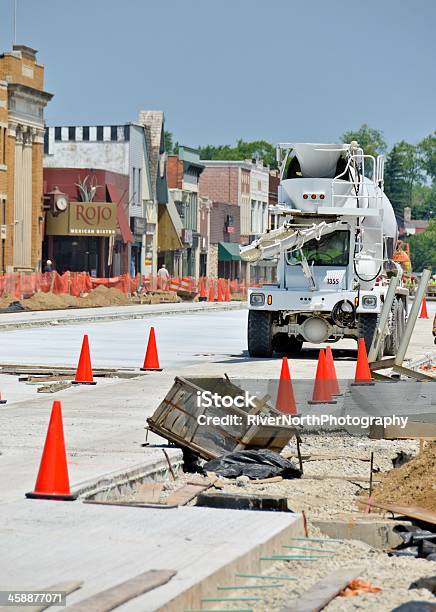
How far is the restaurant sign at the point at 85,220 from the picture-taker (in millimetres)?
73438

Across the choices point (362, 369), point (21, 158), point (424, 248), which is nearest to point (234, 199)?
point (21, 158)

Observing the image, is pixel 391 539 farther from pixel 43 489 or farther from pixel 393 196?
pixel 393 196

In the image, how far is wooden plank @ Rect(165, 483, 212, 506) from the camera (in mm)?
10031

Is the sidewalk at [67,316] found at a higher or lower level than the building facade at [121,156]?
lower

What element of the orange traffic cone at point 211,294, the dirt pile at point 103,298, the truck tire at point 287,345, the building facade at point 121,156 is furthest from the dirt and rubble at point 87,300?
the truck tire at point 287,345

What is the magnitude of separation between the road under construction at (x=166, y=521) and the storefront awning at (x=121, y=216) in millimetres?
60254

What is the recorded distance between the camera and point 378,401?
51.2ft

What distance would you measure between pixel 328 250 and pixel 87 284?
Result: 37.7 meters

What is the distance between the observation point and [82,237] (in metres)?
77.1

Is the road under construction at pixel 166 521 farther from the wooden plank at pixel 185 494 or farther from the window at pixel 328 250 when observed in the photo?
the window at pixel 328 250

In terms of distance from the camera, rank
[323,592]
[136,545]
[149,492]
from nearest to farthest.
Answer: [323,592], [136,545], [149,492]

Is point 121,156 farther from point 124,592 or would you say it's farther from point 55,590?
point 124,592

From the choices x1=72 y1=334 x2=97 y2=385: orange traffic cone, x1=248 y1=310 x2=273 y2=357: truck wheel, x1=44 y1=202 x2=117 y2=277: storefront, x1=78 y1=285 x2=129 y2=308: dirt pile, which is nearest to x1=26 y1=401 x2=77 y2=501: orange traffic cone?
x1=72 y1=334 x2=97 y2=385: orange traffic cone

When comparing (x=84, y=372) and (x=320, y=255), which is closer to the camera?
(x=84, y=372)
